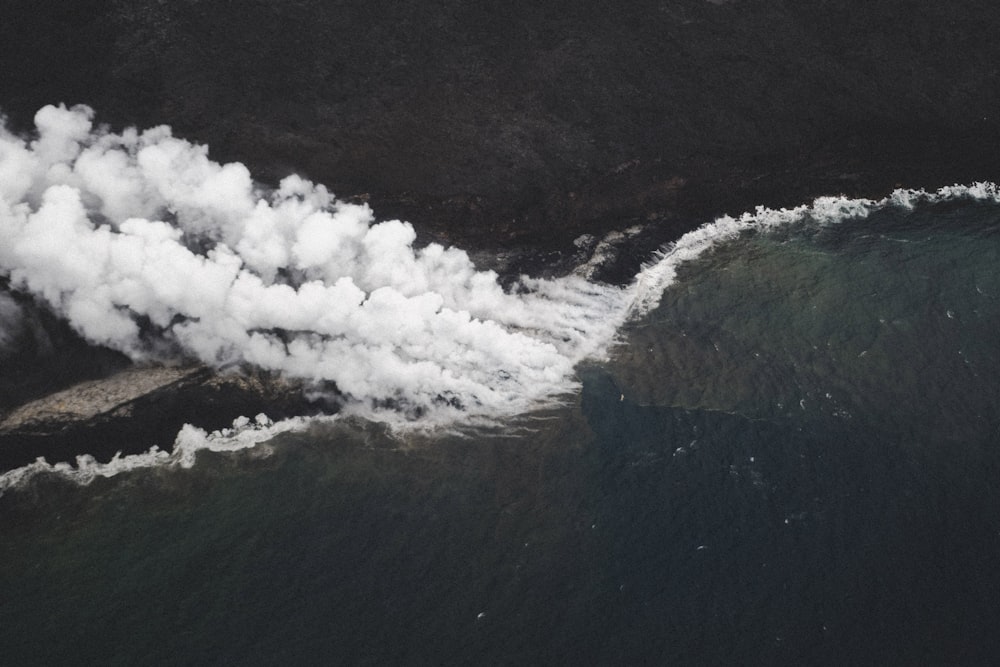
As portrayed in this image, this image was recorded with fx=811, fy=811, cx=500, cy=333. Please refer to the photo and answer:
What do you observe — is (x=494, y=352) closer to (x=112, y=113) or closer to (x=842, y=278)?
(x=842, y=278)

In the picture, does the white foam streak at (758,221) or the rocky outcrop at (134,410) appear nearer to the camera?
the rocky outcrop at (134,410)

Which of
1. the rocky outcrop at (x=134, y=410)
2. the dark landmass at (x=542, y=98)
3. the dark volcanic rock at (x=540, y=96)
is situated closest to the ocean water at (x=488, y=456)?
the rocky outcrop at (x=134, y=410)

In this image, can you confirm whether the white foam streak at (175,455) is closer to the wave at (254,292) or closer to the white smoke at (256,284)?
the wave at (254,292)

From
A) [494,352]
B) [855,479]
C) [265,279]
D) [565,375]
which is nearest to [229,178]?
[265,279]

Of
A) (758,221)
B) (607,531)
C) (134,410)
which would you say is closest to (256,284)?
(134,410)

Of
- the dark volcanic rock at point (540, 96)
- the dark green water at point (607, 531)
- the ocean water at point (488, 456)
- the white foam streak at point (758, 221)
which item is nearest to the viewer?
the dark green water at point (607, 531)

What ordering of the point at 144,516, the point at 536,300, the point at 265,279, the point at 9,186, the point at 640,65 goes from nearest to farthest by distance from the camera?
1. the point at 144,516
2. the point at 9,186
3. the point at 265,279
4. the point at 536,300
5. the point at 640,65
